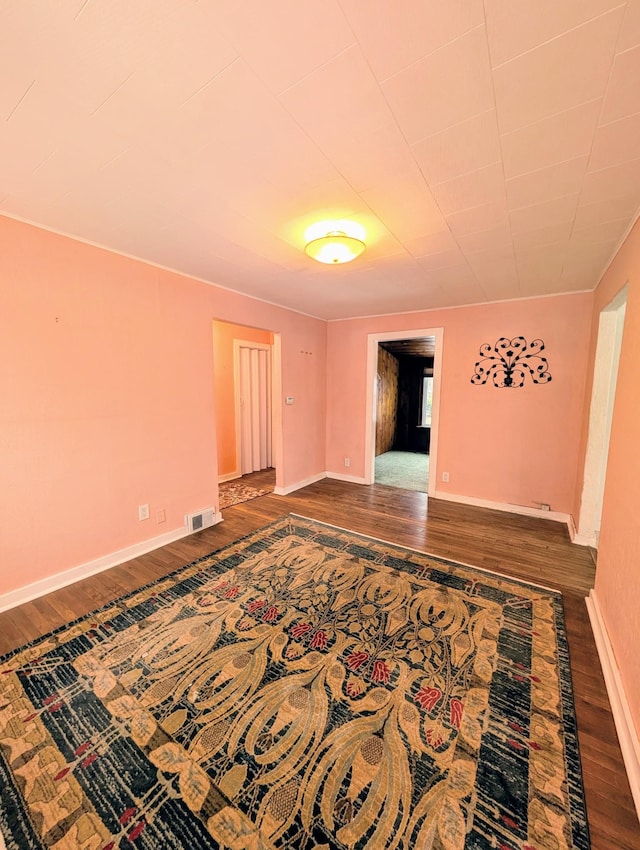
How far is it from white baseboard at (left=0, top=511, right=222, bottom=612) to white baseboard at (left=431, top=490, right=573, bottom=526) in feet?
10.6

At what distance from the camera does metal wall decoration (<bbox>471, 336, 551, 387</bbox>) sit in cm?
367

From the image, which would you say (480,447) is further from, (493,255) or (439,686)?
(439,686)

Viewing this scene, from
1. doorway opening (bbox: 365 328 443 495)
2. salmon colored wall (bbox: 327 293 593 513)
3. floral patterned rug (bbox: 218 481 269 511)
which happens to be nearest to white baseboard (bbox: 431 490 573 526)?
salmon colored wall (bbox: 327 293 593 513)

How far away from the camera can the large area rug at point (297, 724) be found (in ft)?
3.54

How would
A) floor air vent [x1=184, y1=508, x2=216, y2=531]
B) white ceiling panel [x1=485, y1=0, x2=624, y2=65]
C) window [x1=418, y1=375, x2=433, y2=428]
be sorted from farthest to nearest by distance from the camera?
window [x1=418, y1=375, x2=433, y2=428] < floor air vent [x1=184, y1=508, x2=216, y2=531] < white ceiling panel [x1=485, y1=0, x2=624, y2=65]

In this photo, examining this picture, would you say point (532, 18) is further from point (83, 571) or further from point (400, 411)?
point (400, 411)

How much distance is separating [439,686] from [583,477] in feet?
8.37

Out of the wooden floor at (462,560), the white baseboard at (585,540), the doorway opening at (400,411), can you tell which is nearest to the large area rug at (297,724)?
the wooden floor at (462,560)

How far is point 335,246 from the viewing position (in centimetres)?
204

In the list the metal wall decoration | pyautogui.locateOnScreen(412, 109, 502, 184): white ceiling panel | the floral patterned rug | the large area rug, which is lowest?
the large area rug

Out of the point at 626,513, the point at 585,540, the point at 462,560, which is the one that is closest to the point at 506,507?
the point at 585,540

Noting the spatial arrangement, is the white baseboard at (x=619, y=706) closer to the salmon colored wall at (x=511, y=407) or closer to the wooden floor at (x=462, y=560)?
the wooden floor at (x=462, y=560)

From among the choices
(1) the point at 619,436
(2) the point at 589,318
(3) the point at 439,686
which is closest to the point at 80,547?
(3) the point at 439,686

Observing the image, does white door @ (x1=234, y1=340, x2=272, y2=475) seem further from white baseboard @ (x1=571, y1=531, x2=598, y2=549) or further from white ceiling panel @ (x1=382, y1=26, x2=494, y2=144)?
white baseboard @ (x1=571, y1=531, x2=598, y2=549)
